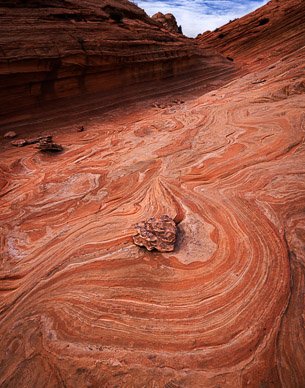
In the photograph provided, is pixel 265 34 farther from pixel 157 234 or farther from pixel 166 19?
pixel 157 234

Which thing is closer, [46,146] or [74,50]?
[46,146]

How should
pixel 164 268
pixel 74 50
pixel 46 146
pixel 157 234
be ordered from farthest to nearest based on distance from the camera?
1. pixel 74 50
2. pixel 46 146
3. pixel 157 234
4. pixel 164 268

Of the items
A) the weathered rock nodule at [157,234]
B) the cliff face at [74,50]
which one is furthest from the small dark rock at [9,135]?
the weathered rock nodule at [157,234]

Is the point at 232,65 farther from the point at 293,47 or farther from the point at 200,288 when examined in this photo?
the point at 200,288

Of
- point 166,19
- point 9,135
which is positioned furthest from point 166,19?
point 9,135

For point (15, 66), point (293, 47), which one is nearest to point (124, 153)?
point (15, 66)

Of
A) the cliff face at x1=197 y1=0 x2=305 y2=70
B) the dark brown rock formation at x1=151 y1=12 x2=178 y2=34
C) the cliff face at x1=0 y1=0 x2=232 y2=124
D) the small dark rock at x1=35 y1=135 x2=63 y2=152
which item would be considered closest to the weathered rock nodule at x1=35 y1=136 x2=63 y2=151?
the small dark rock at x1=35 y1=135 x2=63 y2=152

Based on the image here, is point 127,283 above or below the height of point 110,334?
above
